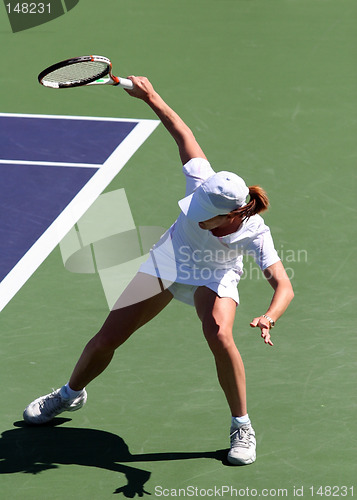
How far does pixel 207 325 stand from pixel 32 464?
146cm

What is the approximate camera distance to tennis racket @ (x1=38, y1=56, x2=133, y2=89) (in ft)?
23.9

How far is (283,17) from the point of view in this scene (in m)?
14.8

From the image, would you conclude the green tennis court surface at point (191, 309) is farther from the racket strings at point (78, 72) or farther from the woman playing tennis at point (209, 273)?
the racket strings at point (78, 72)

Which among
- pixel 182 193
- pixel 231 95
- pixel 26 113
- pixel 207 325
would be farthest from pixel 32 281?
pixel 231 95

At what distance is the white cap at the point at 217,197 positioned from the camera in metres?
6.48

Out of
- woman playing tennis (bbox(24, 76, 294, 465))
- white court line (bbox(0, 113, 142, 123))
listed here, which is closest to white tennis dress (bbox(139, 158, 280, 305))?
woman playing tennis (bbox(24, 76, 294, 465))

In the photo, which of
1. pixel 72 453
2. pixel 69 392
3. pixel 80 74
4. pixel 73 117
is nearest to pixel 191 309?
pixel 69 392

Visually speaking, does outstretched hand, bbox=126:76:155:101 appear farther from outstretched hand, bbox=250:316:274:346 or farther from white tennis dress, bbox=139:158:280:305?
outstretched hand, bbox=250:316:274:346

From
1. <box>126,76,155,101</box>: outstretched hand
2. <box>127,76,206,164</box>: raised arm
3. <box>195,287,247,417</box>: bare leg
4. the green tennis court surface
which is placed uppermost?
<box>126,76,155,101</box>: outstretched hand

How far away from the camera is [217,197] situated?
6480mm

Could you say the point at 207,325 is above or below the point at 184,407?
above

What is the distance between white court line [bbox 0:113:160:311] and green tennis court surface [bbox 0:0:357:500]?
0.29ft

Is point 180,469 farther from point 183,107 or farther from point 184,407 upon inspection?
point 183,107

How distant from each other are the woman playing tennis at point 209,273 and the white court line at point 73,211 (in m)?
2.10
